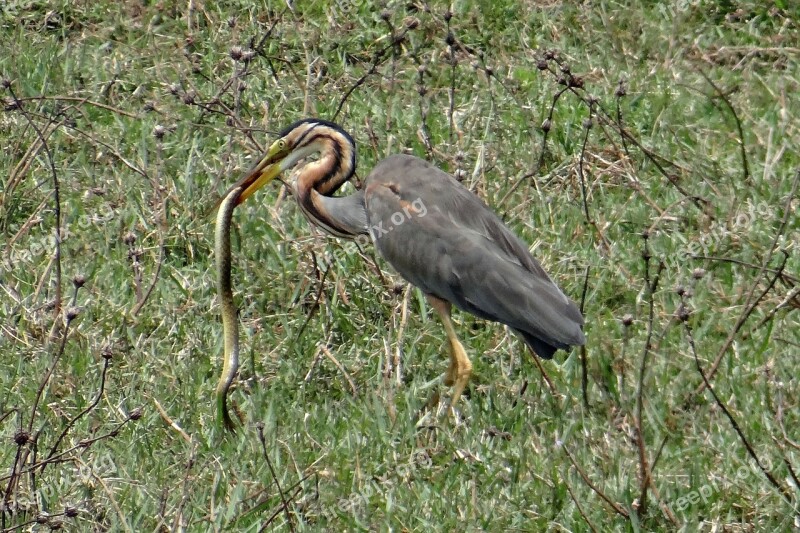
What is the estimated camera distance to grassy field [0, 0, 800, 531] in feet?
17.2

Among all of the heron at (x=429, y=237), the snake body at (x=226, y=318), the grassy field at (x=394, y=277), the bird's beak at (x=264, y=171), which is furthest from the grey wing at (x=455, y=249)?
the snake body at (x=226, y=318)

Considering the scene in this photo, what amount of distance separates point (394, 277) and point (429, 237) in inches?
17.8

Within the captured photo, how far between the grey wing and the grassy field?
235mm

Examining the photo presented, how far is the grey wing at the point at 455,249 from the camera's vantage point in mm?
6109

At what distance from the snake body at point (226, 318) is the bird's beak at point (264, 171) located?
3.06ft

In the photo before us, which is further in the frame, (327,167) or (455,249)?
(327,167)

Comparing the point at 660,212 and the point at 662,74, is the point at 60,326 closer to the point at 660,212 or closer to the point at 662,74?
the point at 660,212

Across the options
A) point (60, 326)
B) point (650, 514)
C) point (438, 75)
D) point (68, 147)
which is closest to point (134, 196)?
point (68, 147)

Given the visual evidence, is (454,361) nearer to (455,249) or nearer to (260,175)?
(455,249)

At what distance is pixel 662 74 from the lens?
333 inches

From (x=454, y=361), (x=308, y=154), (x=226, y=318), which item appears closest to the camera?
(x=226, y=318)

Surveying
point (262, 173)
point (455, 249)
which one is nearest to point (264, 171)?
point (262, 173)

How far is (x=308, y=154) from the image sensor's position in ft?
23.1

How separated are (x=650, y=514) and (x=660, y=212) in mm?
2550
